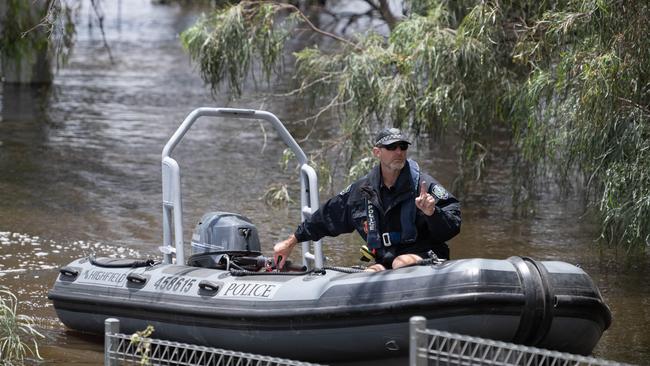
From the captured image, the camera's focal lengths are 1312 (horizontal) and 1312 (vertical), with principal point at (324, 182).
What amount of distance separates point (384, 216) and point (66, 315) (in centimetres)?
229

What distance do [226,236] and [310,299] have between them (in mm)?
1397

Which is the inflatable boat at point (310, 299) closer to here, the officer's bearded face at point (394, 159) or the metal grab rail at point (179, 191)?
the metal grab rail at point (179, 191)

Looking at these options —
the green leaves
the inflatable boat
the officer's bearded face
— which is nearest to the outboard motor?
the inflatable boat

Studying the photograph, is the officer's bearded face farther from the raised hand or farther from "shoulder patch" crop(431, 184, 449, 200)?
the raised hand

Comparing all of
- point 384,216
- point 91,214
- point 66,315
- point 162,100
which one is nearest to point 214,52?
point 91,214

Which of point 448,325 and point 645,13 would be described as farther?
point 645,13

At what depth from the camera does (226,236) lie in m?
8.10

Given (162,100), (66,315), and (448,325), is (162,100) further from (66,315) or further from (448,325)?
(448,325)

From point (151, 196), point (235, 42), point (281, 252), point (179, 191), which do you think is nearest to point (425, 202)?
point (281, 252)

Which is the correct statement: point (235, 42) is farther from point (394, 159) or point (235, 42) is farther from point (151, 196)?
point (394, 159)

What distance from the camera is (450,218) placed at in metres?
7.11

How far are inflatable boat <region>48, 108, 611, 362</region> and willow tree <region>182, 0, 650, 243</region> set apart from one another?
7.07 feet

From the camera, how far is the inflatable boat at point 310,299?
6332 mm

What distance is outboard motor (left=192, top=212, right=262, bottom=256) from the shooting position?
8078mm
